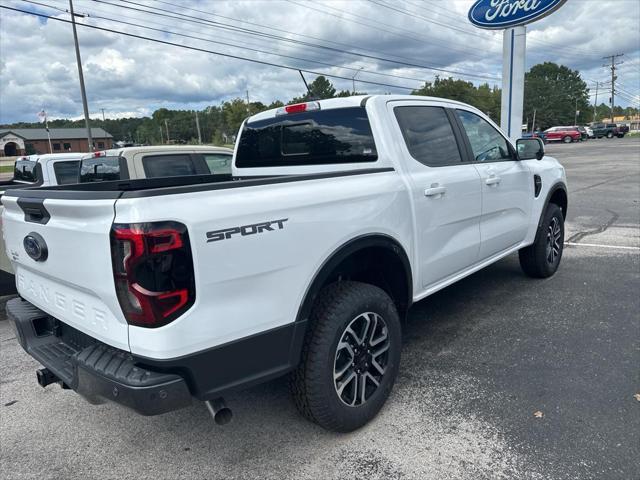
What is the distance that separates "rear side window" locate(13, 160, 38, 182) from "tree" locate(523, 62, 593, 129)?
336 feet

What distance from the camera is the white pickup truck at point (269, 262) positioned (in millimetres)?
1978

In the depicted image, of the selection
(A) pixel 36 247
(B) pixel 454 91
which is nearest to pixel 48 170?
(A) pixel 36 247

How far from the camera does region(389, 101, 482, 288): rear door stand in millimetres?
3332

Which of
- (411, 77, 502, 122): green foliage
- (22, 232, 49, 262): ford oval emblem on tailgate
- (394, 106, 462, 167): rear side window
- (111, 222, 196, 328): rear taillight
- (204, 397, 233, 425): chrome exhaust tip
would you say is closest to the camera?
(111, 222, 196, 328): rear taillight

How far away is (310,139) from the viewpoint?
371 centimetres

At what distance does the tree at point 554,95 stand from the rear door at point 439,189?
10336cm

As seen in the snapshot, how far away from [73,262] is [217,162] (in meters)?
5.21

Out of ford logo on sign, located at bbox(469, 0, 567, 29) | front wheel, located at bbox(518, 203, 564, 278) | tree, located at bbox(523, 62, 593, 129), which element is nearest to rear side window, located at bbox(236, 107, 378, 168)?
front wheel, located at bbox(518, 203, 564, 278)

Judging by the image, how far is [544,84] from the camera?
100812mm

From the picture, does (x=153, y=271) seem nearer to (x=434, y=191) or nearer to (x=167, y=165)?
(x=434, y=191)

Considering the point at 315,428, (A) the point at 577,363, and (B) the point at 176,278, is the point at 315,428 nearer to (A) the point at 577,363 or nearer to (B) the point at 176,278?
(B) the point at 176,278

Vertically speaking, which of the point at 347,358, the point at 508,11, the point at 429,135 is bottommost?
the point at 347,358

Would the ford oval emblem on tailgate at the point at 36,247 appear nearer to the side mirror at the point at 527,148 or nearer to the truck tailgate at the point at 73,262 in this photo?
the truck tailgate at the point at 73,262

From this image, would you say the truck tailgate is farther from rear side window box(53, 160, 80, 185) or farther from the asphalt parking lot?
rear side window box(53, 160, 80, 185)
